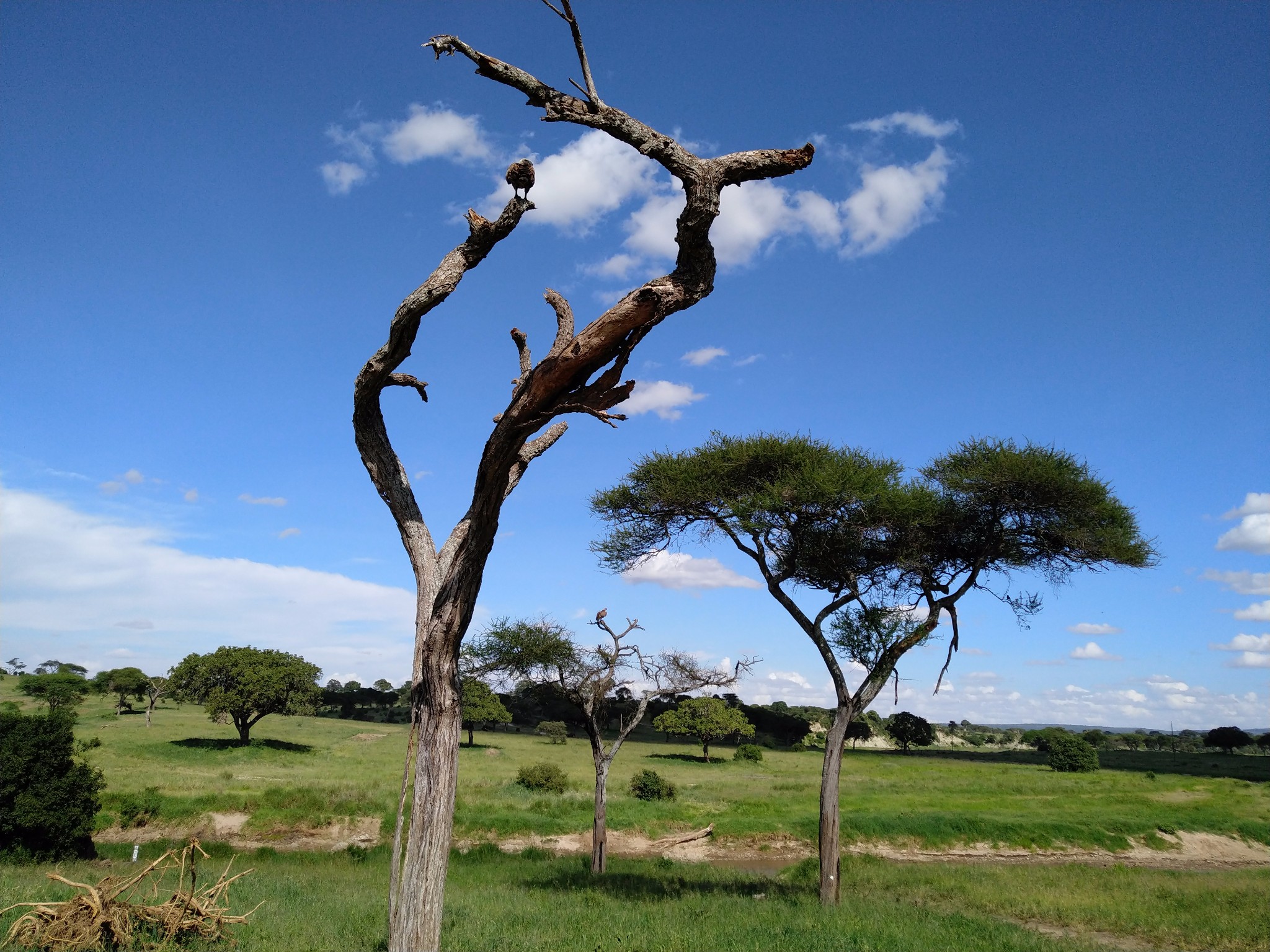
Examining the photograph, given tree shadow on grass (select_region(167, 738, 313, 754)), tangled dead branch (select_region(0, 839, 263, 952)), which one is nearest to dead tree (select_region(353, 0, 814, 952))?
tangled dead branch (select_region(0, 839, 263, 952))

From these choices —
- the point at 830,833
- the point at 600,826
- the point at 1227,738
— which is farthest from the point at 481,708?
the point at 1227,738

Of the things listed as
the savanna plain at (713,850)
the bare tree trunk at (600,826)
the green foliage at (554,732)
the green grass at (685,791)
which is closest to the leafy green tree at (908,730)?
the green grass at (685,791)

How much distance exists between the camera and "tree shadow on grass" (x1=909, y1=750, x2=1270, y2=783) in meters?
56.1

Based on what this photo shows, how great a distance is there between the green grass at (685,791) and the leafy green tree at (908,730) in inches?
663

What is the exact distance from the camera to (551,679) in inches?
814

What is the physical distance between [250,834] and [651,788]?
15135 millimetres

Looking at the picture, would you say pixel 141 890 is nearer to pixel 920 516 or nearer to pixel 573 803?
pixel 920 516

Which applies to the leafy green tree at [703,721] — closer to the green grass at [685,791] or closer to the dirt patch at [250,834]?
the green grass at [685,791]

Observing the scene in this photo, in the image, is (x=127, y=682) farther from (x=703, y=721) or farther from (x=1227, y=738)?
(x=1227, y=738)

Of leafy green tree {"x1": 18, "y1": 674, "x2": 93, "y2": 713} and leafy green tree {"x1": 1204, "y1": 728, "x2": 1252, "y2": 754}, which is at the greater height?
leafy green tree {"x1": 18, "y1": 674, "x2": 93, "y2": 713}

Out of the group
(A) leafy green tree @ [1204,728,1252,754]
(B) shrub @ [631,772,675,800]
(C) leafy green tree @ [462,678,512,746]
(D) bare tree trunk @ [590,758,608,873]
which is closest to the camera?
(D) bare tree trunk @ [590,758,608,873]

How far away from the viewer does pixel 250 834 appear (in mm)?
24359

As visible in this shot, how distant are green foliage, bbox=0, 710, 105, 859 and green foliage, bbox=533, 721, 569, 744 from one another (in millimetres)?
46318

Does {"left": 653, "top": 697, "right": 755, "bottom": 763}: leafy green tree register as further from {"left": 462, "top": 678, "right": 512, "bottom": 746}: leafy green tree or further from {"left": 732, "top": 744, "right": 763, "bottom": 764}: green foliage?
{"left": 462, "top": 678, "right": 512, "bottom": 746}: leafy green tree
